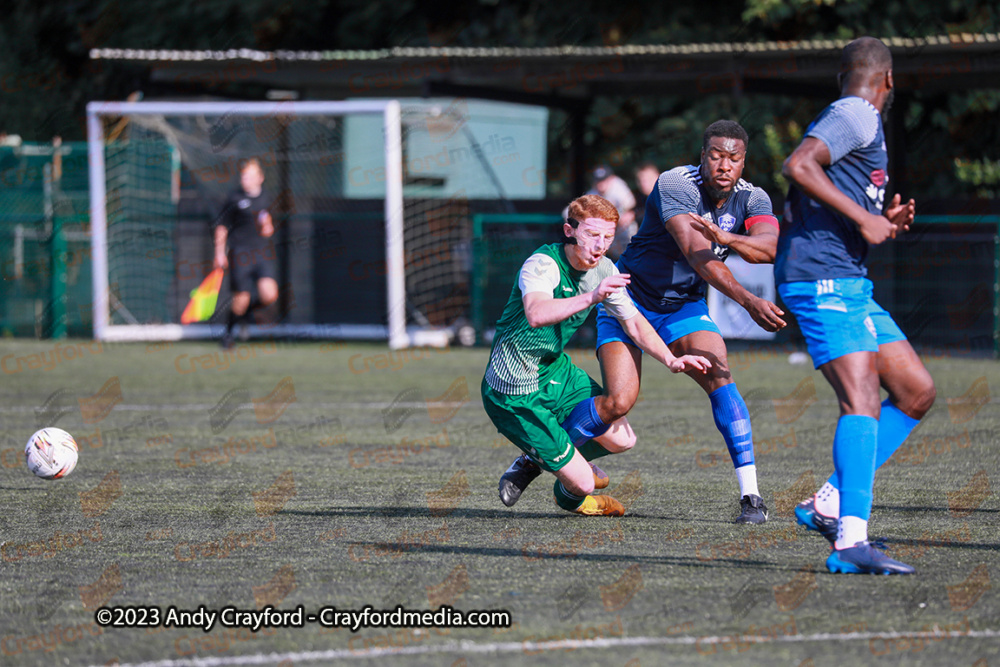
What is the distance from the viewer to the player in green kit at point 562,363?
609 cm

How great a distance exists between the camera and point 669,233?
668cm

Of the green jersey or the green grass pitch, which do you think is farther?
the green jersey

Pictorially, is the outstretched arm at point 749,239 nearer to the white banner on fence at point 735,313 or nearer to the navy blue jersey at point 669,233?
the navy blue jersey at point 669,233

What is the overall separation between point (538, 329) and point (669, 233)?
834 mm

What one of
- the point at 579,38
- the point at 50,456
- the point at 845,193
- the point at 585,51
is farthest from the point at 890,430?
the point at 579,38

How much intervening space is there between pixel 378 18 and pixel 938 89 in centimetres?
1193

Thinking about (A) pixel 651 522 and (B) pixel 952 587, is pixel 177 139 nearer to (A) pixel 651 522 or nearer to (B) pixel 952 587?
(A) pixel 651 522

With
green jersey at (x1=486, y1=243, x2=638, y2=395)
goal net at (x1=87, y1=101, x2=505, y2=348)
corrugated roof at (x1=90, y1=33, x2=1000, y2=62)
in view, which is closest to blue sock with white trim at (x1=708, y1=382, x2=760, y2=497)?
green jersey at (x1=486, y1=243, x2=638, y2=395)

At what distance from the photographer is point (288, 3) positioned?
26.2 meters

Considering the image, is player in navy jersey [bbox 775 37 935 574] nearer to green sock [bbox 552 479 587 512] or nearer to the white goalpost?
green sock [bbox 552 479 587 512]

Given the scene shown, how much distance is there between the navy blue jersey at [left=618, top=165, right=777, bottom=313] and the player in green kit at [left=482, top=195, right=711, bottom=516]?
15.0 inches

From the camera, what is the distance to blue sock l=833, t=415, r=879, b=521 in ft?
16.6

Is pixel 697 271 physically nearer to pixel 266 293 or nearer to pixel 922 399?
pixel 922 399

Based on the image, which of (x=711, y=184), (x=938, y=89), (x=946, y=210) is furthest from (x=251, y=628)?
(x=938, y=89)
